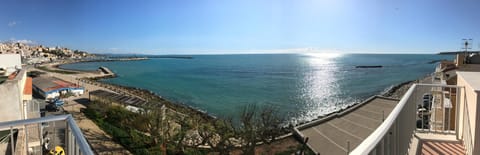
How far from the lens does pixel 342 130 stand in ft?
55.4

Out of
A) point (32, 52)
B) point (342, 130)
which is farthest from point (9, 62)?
point (32, 52)

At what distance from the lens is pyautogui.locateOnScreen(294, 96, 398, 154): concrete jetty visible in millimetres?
14330

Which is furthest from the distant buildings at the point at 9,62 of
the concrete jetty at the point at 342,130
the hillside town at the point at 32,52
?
the hillside town at the point at 32,52

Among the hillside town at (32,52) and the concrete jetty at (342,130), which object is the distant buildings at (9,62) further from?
the hillside town at (32,52)

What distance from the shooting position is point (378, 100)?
2506cm

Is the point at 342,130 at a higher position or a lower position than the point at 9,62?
lower

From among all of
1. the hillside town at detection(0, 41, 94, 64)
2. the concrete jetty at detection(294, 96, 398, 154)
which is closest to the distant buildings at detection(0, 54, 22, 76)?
the concrete jetty at detection(294, 96, 398, 154)

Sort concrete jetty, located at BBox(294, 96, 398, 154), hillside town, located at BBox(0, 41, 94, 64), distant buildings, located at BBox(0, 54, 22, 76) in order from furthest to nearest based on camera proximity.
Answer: hillside town, located at BBox(0, 41, 94, 64) → concrete jetty, located at BBox(294, 96, 398, 154) → distant buildings, located at BBox(0, 54, 22, 76)

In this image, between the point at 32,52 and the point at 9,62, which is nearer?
the point at 9,62

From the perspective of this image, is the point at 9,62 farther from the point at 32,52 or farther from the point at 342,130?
the point at 32,52

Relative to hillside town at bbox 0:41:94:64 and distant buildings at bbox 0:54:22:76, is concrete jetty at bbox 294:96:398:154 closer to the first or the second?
distant buildings at bbox 0:54:22:76

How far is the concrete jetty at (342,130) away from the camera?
1433 cm

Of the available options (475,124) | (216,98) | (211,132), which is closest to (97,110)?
(211,132)

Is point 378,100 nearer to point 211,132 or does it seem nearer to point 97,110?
point 211,132
